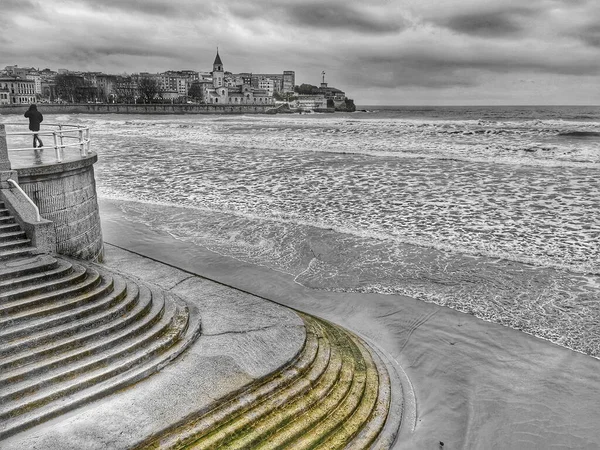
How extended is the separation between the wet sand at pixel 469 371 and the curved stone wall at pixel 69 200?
303 cm

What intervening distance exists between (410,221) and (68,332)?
12504mm

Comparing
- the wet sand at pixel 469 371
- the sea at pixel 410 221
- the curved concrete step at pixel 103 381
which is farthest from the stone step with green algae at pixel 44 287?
the sea at pixel 410 221

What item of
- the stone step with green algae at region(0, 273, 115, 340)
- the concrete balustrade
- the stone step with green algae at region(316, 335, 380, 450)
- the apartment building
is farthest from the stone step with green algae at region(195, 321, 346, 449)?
the apartment building

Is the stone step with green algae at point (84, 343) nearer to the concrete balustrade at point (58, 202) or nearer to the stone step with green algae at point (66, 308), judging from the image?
the stone step with green algae at point (66, 308)

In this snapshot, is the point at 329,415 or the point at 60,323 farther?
the point at 60,323

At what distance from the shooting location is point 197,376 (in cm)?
625

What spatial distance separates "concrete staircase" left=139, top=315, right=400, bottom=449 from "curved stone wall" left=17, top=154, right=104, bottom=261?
5.72 metres

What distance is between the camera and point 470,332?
8.92 m

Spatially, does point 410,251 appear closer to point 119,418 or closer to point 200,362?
point 200,362

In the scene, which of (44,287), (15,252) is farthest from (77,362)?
(15,252)

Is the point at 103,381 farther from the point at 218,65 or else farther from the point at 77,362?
the point at 218,65

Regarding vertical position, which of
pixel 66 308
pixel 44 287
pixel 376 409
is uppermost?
pixel 44 287

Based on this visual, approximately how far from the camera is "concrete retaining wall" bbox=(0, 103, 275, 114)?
125 m

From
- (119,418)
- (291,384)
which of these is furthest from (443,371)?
(119,418)
